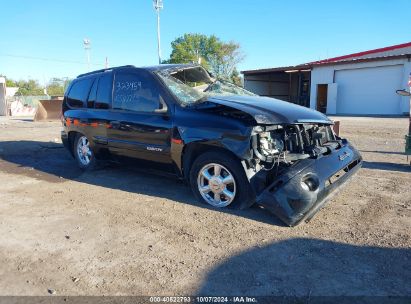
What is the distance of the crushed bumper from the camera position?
12.1ft

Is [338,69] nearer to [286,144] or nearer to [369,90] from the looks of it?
[369,90]

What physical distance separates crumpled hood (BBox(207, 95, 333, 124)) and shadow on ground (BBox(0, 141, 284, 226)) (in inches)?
44.6

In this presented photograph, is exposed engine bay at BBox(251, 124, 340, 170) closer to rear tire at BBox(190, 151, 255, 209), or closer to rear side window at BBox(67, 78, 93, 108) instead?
rear tire at BBox(190, 151, 255, 209)

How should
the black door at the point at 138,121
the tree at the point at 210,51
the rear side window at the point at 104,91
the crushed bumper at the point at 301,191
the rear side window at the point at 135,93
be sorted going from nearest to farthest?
1. the crushed bumper at the point at 301,191
2. the black door at the point at 138,121
3. the rear side window at the point at 135,93
4. the rear side window at the point at 104,91
5. the tree at the point at 210,51

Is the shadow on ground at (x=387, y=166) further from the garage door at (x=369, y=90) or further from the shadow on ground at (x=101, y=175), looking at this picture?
the garage door at (x=369, y=90)

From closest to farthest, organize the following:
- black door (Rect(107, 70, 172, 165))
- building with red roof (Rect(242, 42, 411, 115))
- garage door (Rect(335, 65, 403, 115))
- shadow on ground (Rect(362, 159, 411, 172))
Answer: black door (Rect(107, 70, 172, 165)), shadow on ground (Rect(362, 159, 411, 172)), building with red roof (Rect(242, 42, 411, 115)), garage door (Rect(335, 65, 403, 115))

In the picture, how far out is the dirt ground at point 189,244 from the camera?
2.80 metres

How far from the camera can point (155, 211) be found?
4477 mm

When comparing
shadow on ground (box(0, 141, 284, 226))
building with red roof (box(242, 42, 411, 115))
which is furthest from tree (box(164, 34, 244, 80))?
shadow on ground (box(0, 141, 284, 226))

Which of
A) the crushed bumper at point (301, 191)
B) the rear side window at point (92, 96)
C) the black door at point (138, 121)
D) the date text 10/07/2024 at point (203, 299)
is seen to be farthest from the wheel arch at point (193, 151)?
the rear side window at point (92, 96)

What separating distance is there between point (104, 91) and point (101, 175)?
153 centimetres

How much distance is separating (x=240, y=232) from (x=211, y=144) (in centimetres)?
113

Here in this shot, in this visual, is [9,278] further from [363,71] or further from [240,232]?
[363,71]

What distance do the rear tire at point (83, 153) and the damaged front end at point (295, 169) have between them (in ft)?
11.7
